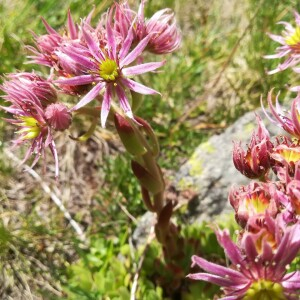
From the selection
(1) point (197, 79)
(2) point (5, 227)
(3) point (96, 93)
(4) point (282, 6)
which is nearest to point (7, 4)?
(1) point (197, 79)

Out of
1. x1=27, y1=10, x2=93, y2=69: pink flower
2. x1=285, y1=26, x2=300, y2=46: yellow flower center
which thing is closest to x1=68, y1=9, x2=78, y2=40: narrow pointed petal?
x1=27, y1=10, x2=93, y2=69: pink flower

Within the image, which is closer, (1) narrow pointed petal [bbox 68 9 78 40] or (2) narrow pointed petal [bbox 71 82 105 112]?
(2) narrow pointed petal [bbox 71 82 105 112]

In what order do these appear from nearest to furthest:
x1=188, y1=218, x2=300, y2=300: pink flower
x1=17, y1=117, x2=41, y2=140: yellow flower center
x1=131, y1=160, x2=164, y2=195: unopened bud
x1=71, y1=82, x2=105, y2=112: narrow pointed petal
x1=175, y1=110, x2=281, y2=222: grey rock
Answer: x1=188, y1=218, x2=300, y2=300: pink flower, x1=71, y1=82, x2=105, y2=112: narrow pointed petal, x1=17, y1=117, x2=41, y2=140: yellow flower center, x1=131, y1=160, x2=164, y2=195: unopened bud, x1=175, y1=110, x2=281, y2=222: grey rock

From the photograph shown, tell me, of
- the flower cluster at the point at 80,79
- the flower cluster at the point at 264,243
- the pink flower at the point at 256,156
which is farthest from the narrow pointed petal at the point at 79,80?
the flower cluster at the point at 264,243

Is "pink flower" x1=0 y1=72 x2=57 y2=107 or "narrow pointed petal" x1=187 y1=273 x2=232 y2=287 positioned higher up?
"pink flower" x1=0 y1=72 x2=57 y2=107

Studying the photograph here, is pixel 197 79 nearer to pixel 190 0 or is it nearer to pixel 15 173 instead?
pixel 190 0

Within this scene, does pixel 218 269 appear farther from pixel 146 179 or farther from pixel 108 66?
pixel 108 66

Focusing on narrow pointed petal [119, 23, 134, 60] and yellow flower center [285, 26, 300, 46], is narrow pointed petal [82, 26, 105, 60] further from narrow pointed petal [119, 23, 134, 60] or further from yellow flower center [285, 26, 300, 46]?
yellow flower center [285, 26, 300, 46]
